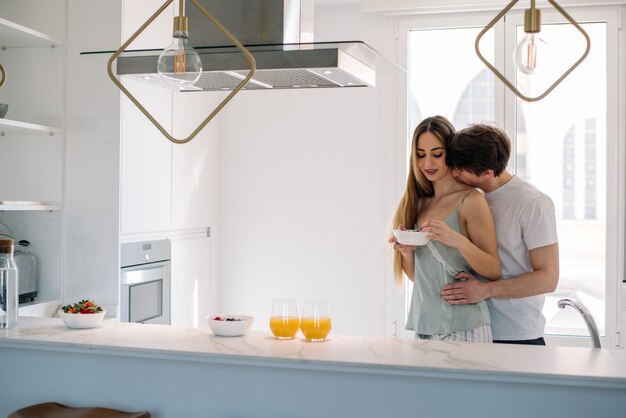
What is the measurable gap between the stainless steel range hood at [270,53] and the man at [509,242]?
0.46m

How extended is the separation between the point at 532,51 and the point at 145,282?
8.74 ft

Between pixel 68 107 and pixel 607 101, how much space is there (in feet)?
9.99

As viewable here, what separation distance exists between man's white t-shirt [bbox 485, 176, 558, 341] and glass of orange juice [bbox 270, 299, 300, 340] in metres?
0.82

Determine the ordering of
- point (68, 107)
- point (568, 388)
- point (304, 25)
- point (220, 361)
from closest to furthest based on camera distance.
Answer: point (568, 388), point (220, 361), point (304, 25), point (68, 107)

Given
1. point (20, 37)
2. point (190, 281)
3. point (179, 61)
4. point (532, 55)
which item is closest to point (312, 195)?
point (190, 281)

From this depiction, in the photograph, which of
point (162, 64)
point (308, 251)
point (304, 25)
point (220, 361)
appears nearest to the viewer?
point (162, 64)

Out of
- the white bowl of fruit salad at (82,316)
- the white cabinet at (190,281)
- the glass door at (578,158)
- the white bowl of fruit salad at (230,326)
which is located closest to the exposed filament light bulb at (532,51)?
the white bowl of fruit salad at (230,326)

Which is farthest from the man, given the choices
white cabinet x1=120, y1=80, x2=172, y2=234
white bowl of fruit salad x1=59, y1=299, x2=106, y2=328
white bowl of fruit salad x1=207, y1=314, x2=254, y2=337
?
white cabinet x1=120, y1=80, x2=172, y2=234

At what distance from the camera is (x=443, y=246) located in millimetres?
2742

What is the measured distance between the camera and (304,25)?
2.65 metres

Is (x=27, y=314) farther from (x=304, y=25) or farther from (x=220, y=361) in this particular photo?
(x=304, y=25)

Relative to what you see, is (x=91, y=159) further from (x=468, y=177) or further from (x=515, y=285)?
(x=515, y=285)

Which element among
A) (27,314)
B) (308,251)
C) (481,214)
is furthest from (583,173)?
(27,314)

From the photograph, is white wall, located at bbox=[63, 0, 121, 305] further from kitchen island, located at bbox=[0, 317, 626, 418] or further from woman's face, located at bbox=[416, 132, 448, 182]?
woman's face, located at bbox=[416, 132, 448, 182]
